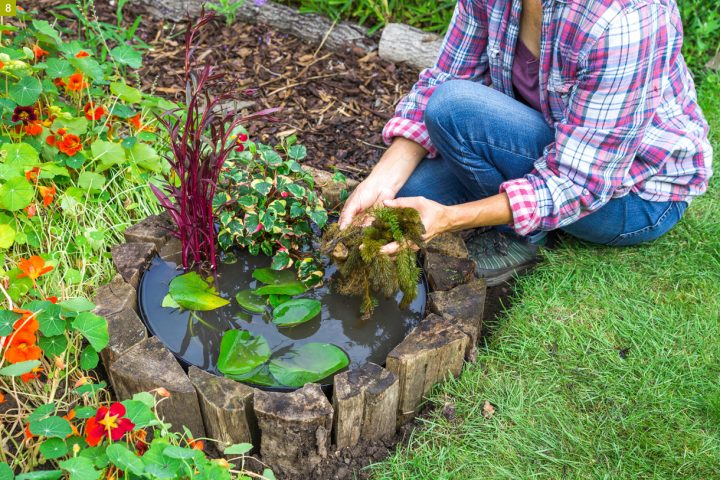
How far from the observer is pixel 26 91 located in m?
2.35

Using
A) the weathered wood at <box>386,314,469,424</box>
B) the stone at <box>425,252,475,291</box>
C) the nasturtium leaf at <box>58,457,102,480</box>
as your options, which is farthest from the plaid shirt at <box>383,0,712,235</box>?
the nasturtium leaf at <box>58,457,102,480</box>

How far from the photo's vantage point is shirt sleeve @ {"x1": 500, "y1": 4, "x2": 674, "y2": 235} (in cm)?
191

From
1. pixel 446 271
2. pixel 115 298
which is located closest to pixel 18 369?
pixel 115 298

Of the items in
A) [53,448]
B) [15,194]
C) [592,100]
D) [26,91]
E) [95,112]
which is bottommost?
[53,448]

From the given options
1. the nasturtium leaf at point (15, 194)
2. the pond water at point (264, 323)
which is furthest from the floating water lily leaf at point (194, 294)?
the nasturtium leaf at point (15, 194)

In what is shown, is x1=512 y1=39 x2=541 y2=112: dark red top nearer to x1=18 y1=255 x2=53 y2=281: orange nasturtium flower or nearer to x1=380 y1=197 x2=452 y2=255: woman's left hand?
x1=380 y1=197 x2=452 y2=255: woman's left hand

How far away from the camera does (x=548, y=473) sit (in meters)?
1.88

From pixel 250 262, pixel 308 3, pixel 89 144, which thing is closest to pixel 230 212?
pixel 250 262

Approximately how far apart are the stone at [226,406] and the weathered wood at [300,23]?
2.31 meters

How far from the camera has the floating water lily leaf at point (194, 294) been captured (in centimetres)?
209

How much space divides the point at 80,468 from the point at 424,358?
2.95 ft

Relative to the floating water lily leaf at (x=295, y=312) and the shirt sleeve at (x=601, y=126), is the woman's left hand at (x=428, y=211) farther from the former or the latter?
the floating water lily leaf at (x=295, y=312)

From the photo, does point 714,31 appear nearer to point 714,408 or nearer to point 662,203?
point 662,203

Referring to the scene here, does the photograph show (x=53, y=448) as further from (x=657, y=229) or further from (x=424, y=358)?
(x=657, y=229)
